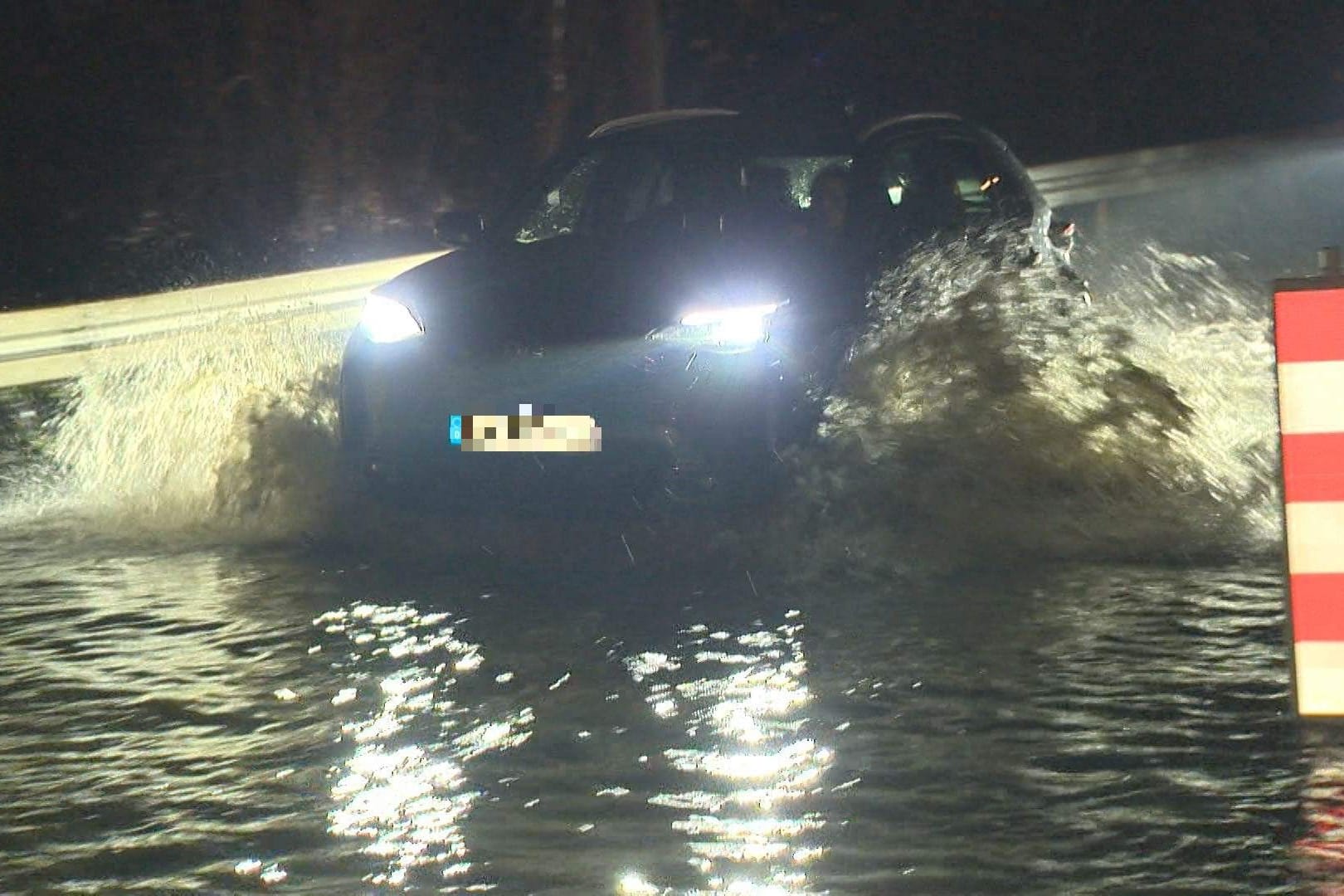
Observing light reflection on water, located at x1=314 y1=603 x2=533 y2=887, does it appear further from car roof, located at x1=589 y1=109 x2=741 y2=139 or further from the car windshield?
car roof, located at x1=589 y1=109 x2=741 y2=139

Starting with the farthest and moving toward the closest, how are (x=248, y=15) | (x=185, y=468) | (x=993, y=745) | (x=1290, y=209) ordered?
(x=1290, y=209) → (x=248, y=15) → (x=185, y=468) → (x=993, y=745)

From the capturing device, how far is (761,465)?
856cm

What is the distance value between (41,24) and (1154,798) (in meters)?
20.0

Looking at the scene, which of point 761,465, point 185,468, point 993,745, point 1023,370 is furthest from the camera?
point 185,468

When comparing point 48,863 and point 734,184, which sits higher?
point 734,184

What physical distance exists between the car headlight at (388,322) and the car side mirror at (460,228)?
1.30 metres

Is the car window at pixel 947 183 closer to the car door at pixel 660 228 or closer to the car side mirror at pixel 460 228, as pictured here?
the car door at pixel 660 228

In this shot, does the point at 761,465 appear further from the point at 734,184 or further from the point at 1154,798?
the point at 1154,798

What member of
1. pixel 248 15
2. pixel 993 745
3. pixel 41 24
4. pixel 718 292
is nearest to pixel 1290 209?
pixel 248 15

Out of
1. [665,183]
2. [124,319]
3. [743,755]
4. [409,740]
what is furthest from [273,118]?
[743,755]

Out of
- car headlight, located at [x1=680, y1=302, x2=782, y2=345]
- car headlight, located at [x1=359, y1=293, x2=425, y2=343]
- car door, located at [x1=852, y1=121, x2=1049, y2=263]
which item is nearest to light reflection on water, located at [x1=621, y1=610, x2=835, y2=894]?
car headlight, located at [x1=680, y1=302, x2=782, y2=345]

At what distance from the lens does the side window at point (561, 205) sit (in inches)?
414

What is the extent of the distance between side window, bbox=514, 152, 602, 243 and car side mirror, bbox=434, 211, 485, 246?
0.20 m

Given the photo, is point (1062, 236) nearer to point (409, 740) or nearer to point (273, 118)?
point (409, 740)
